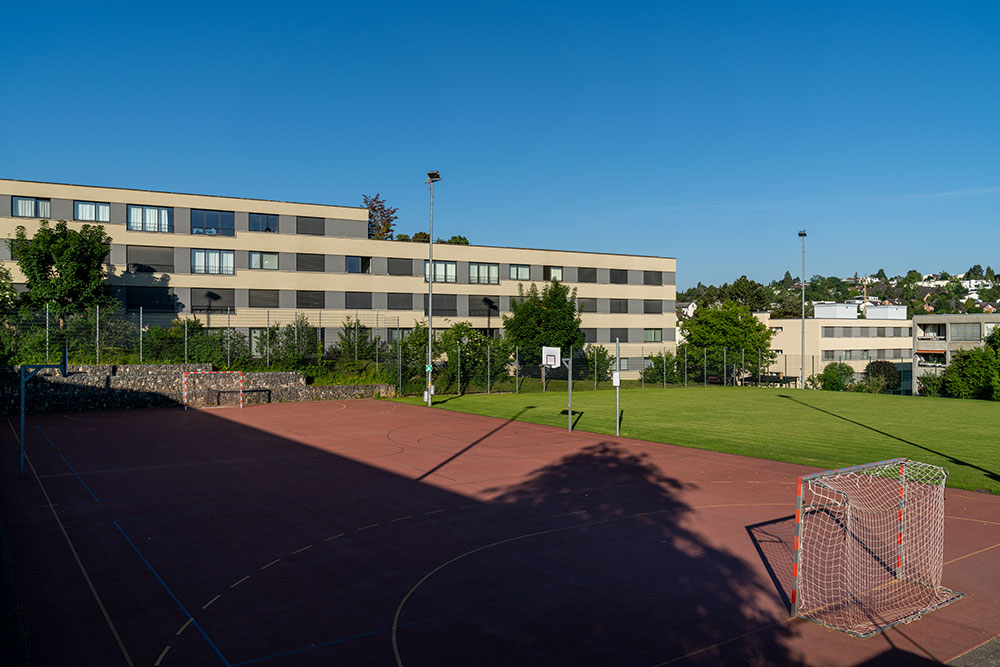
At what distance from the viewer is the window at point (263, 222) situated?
162ft

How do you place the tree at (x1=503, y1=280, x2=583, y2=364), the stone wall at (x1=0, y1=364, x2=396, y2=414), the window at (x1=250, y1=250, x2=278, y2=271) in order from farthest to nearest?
the window at (x1=250, y1=250, x2=278, y2=271) < the tree at (x1=503, y1=280, x2=583, y2=364) < the stone wall at (x1=0, y1=364, x2=396, y2=414)

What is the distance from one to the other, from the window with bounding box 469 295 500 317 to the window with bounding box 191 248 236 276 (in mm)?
18601

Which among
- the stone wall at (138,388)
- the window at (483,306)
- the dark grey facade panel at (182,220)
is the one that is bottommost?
the stone wall at (138,388)

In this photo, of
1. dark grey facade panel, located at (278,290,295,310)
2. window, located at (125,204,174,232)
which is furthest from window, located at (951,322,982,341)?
window, located at (125,204,174,232)

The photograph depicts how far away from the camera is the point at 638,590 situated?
888 cm

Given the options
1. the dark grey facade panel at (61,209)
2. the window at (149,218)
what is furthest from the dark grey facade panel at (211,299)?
the dark grey facade panel at (61,209)

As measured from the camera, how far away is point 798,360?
6844 centimetres

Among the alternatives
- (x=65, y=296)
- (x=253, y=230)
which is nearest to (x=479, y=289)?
(x=253, y=230)

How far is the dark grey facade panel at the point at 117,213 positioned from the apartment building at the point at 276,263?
0.06 m

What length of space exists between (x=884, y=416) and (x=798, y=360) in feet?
133

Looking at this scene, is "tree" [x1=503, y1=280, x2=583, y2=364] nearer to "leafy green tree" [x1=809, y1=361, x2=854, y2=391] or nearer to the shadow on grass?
the shadow on grass

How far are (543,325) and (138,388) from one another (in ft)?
85.9

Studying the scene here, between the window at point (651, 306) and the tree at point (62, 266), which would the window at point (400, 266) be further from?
the window at point (651, 306)

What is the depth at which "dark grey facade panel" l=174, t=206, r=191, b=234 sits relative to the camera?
154 ft
